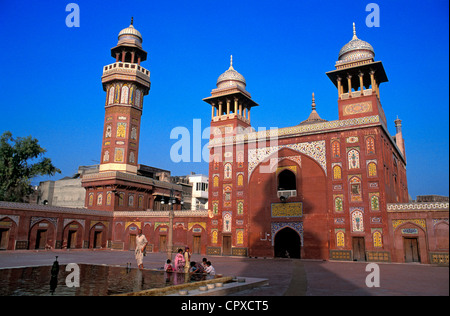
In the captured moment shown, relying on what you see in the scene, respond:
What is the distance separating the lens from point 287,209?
85.7 feet

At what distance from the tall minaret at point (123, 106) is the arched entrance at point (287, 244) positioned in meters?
19.8

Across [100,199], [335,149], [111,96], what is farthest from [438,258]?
[111,96]

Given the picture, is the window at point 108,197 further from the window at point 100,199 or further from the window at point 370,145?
the window at point 370,145

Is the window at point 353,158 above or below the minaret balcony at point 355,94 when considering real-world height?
below

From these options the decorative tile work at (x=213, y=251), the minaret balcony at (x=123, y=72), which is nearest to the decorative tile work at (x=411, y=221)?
the decorative tile work at (x=213, y=251)

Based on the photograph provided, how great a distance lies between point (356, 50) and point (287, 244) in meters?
16.1

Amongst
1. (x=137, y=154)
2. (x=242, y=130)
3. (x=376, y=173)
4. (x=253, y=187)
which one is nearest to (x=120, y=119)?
(x=137, y=154)

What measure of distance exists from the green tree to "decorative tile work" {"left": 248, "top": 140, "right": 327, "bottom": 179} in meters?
26.5

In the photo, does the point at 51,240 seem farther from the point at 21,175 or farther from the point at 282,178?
the point at 282,178

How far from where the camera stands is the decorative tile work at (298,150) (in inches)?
1013

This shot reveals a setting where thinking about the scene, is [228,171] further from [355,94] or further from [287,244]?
[355,94]

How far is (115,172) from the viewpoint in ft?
120

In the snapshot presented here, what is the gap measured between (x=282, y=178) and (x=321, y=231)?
288 inches

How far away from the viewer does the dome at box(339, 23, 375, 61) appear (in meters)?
26.4
